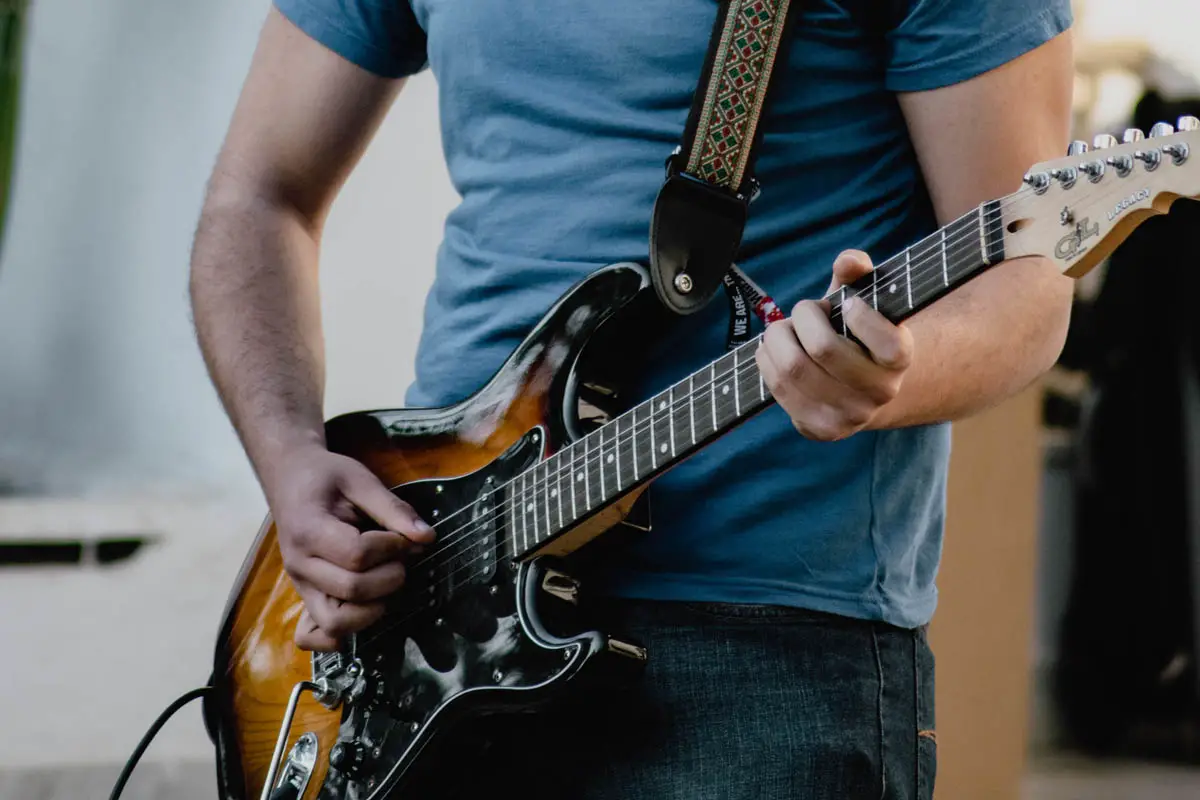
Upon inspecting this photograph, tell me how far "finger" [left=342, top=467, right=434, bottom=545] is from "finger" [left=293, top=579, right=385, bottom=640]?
0.06 metres

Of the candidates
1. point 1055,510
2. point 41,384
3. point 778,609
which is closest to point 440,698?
point 778,609

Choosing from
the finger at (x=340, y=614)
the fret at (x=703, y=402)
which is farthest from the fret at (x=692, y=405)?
the finger at (x=340, y=614)

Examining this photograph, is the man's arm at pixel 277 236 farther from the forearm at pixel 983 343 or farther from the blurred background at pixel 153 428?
the blurred background at pixel 153 428

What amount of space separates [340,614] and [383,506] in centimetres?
9

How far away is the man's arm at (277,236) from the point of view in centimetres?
123

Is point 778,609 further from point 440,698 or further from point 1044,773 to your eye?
point 1044,773

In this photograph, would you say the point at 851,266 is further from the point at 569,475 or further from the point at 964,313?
the point at 569,475

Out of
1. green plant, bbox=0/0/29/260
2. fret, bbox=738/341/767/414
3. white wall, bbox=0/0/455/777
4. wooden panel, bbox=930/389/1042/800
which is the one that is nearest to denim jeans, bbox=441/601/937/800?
fret, bbox=738/341/767/414

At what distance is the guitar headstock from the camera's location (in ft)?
2.22

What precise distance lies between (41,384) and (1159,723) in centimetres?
313

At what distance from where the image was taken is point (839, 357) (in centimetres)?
76

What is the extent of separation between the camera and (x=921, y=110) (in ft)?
3.24

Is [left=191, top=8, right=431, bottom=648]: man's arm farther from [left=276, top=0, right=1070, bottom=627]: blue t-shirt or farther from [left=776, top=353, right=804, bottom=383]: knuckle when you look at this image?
[left=776, top=353, right=804, bottom=383]: knuckle

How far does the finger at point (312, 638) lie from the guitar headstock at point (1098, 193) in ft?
2.06
